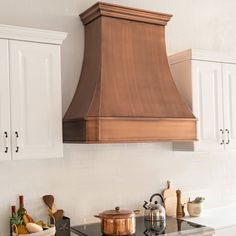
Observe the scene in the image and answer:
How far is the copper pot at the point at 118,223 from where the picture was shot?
2.71 metres

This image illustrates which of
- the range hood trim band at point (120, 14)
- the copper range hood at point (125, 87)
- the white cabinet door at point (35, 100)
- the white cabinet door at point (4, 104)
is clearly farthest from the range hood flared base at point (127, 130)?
the range hood trim band at point (120, 14)

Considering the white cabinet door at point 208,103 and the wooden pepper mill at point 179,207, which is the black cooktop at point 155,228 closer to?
the wooden pepper mill at point 179,207

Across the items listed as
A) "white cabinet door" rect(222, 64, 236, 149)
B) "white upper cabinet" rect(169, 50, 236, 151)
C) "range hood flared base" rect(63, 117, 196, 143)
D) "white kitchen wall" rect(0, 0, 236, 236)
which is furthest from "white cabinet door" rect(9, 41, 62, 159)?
"white cabinet door" rect(222, 64, 236, 149)

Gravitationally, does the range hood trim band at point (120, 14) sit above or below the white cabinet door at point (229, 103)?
above

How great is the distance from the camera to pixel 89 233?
2.85m

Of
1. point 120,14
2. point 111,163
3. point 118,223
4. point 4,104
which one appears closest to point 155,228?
point 118,223

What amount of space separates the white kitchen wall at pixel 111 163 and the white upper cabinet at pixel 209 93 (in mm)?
354

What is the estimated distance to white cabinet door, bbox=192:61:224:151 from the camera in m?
3.21

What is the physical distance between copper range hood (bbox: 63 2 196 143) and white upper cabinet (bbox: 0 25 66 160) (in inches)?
8.3

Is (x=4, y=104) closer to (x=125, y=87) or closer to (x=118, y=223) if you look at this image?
(x=125, y=87)

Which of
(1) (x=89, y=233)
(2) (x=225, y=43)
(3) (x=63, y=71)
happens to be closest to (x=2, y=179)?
(1) (x=89, y=233)

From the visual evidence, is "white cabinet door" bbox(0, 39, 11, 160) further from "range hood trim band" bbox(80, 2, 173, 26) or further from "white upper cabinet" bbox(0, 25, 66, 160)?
"range hood trim band" bbox(80, 2, 173, 26)

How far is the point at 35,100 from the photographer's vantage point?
2605 millimetres

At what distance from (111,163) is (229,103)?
1.14 metres
